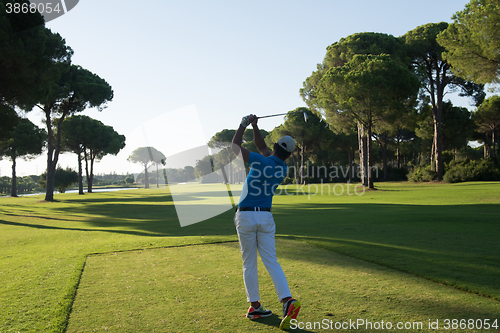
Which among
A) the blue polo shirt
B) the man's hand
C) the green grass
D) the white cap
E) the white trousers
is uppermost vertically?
the man's hand

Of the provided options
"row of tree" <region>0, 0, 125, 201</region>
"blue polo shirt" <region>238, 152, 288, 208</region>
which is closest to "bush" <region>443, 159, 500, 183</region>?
"row of tree" <region>0, 0, 125, 201</region>

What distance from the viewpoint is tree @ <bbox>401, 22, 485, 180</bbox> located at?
37.9 meters

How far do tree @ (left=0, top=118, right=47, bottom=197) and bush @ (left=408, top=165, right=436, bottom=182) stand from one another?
49890 mm

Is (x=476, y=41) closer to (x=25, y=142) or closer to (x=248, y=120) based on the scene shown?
(x=248, y=120)

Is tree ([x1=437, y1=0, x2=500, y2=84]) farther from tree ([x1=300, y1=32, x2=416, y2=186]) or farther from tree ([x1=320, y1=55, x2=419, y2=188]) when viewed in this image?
tree ([x1=300, y1=32, x2=416, y2=186])

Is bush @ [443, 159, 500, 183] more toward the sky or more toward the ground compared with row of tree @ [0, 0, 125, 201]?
more toward the ground

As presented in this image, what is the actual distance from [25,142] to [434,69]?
52613 millimetres

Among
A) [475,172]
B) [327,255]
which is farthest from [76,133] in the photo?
[327,255]

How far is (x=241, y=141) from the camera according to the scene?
15.4 ft

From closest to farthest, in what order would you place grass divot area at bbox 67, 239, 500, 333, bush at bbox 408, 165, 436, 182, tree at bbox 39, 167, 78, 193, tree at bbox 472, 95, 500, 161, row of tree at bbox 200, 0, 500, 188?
grass divot area at bbox 67, 239, 500, 333, row of tree at bbox 200, 0, 500, 188, bush at bbox 408, 165, 436, 182, tree at bbox 472, 95, 500, 161, tree at bbox 39, 167, 78, 193

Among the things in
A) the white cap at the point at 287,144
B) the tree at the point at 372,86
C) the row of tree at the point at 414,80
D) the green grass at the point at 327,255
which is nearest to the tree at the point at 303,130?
the row of tree at the point at 414,80

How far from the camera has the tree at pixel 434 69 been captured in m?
37.9

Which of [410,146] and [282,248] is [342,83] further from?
[410,146]

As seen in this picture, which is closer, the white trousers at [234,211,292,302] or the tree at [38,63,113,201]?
the white trousers at [234,211,292,302]
